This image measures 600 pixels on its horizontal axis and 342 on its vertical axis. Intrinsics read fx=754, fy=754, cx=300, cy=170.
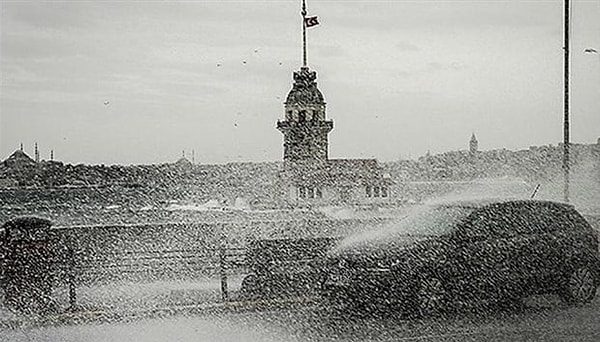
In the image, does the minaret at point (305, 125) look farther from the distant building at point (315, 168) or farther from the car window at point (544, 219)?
the car window at point (544, 219)

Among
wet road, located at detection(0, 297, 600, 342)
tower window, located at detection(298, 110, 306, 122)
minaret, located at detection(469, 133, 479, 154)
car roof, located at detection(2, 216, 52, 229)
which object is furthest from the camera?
tower window, located at detection(298, 110, 306, 122)

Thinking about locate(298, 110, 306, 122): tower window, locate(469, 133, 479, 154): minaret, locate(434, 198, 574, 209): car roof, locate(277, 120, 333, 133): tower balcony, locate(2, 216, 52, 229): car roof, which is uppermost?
locate(298, 110, 306, 122): tower window

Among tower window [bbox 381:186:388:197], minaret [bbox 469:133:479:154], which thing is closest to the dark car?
minaret [bbox 469:133:479:154]

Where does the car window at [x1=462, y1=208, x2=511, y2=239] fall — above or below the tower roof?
below

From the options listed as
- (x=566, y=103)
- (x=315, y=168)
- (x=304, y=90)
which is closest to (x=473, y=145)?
(x=566, y=103)

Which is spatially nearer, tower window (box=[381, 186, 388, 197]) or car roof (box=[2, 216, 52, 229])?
car roof (box=[2, 216, 52, 229])

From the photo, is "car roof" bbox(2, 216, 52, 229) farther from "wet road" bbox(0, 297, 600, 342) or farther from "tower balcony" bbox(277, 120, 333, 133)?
"tower balcony" bbox(277, 120, 333, 133)

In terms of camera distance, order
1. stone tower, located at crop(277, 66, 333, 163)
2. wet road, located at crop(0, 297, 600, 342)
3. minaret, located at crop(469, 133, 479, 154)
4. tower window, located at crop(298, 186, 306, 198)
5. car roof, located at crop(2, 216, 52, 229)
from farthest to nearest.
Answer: tower window, located at crop(298, 186, 306, 198), stone tower, located at crop(277, 66, 333, 163), minaret, located at crop(469, 133, 479, 154), car roof, located at crop(2, 216, 52, 229), wet road, located at crop(0, 297, 600, 342)

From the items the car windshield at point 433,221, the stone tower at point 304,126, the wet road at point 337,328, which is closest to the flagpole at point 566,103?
the car windshield at point 433,221
